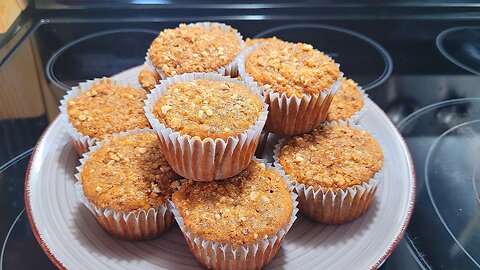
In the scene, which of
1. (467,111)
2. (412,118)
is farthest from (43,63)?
(467,111)

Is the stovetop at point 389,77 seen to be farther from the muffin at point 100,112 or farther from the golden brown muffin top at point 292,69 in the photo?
the golden brown muffin top at point 292,69

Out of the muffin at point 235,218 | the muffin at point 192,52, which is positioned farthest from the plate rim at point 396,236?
the muffin at point 192,52

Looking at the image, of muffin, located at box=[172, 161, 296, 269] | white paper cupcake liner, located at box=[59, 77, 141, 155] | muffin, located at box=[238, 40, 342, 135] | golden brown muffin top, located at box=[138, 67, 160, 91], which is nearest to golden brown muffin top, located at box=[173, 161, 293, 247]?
muffin, located at box=[172, 161, 296, 269]

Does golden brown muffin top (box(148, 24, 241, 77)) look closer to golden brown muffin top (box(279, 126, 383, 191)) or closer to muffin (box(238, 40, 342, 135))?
muffin (box(238, 40, 342, 135))

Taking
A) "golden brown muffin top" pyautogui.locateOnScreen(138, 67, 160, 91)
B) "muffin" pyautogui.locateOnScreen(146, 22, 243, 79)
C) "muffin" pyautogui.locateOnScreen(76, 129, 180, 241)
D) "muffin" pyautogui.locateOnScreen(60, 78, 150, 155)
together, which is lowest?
"muffin" pyautogui.locateOnScreen(76, 129, 180, 241)

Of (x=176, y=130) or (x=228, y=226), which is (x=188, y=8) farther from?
(x=228, y=226)
